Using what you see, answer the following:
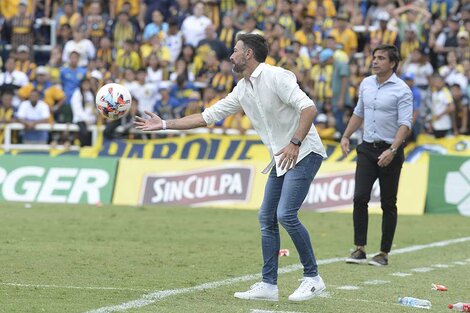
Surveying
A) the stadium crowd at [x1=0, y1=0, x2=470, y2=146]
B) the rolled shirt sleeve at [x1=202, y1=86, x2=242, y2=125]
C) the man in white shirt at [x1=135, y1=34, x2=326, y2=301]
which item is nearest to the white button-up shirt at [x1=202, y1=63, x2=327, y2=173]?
the man in white shirt at [x1=135, y1=34, x2=326, y2=301]

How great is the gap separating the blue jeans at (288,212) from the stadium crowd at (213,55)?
42.9 ft

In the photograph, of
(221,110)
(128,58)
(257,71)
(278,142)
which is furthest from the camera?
(128,58)

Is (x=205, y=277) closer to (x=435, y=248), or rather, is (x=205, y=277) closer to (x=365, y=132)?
(x=365, y=132)

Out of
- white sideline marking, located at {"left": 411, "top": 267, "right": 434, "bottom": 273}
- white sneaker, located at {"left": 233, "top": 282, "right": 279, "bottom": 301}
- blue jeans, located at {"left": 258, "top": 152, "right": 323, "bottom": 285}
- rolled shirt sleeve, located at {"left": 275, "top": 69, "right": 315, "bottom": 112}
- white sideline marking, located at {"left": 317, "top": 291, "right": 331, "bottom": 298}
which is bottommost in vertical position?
→ white sideline marking, located at {"left": 411, "top": 267, "right": 434, "bottom": 273}

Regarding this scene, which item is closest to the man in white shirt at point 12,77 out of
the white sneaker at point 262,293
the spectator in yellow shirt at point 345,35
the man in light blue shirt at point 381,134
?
the spectator in yellow shirt at point 345,35

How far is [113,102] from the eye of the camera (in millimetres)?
9984

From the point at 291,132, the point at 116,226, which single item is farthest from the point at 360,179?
the point at 116,226

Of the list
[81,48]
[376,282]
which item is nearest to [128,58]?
[81,48]

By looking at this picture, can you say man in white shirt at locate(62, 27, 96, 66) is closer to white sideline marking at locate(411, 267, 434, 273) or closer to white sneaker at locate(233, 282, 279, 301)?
white sideline marking at locate(411, 267, 434, 273)

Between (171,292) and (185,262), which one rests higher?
(171,292)

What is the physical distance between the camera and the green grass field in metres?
8.88

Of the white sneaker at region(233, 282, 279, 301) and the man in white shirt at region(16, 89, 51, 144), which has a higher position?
the white sneaker at region(233, 282, 279, 301)

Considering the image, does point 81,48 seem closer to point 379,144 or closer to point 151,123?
point 379,144

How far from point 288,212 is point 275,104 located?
907 mm
